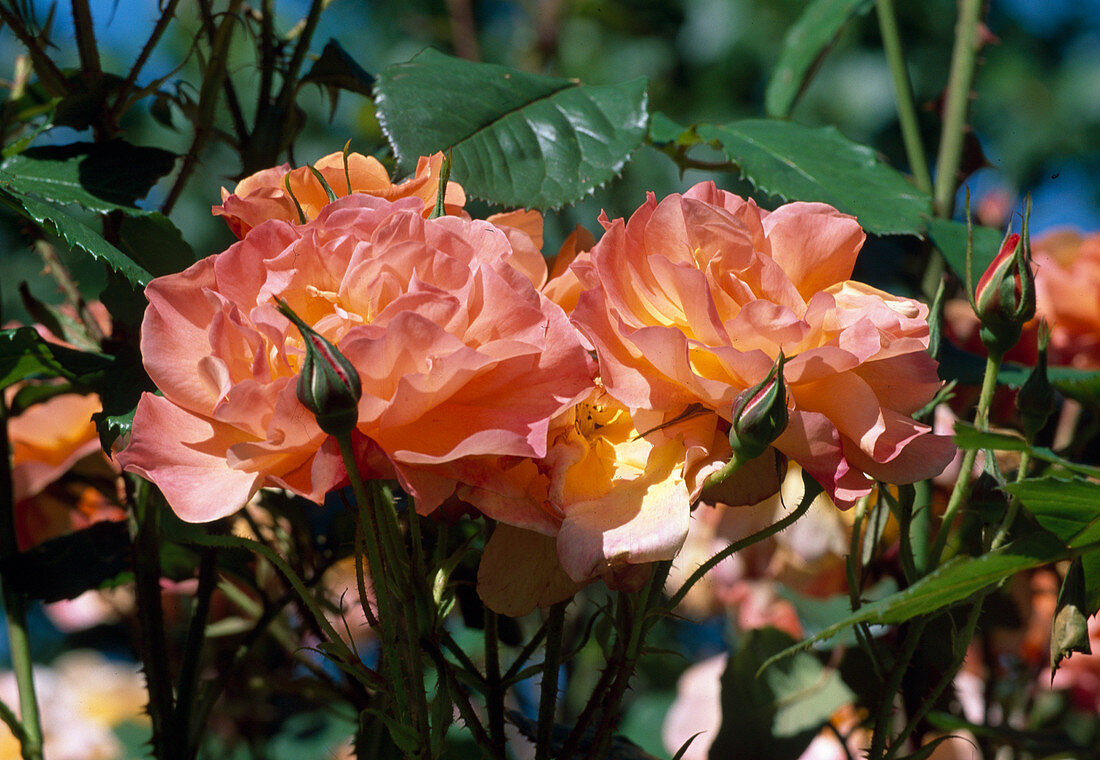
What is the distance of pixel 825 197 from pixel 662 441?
0.26 meters

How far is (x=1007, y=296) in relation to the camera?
1.41 ft

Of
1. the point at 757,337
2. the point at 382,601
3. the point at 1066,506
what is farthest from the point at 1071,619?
the point at 382,601

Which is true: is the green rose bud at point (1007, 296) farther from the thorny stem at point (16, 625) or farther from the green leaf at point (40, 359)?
the thorny stem at point (16, 625)

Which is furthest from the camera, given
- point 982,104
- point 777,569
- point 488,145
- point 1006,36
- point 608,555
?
point 1006,36

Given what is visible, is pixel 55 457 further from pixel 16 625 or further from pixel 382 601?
pixel 382 601

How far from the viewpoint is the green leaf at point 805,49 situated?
892 mm

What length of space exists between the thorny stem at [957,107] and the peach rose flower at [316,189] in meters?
0.56

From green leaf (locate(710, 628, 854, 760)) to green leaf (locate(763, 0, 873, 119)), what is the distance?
48 centimetres

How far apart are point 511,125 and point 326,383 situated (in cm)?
32

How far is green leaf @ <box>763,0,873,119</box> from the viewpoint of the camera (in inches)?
35.1

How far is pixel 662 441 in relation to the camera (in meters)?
0.38

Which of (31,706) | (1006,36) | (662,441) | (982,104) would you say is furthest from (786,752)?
(1006,36)

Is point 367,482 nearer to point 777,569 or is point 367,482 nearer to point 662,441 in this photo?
point 662,441

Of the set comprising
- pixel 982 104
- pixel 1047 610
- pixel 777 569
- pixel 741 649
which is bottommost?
pixel 982 104
